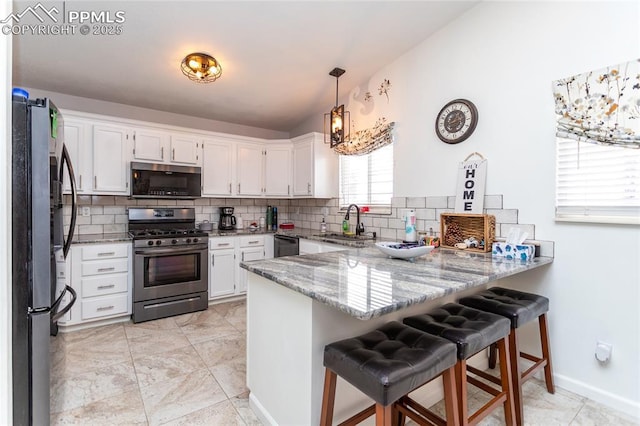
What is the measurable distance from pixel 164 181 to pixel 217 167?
2.22 feet

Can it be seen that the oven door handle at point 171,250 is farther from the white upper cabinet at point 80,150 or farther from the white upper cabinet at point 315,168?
the white upper cabinet at point 315,168

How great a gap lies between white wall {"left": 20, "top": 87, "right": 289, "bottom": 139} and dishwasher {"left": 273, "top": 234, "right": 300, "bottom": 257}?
1.77m

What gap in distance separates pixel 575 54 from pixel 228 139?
3.54 metres

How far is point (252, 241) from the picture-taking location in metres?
3.97

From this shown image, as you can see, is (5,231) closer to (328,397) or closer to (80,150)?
(328,397)

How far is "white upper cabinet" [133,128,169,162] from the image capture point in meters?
3.44

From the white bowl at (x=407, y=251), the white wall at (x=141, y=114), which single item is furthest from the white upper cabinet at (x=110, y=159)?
the white bowl at (x=407, y=251)

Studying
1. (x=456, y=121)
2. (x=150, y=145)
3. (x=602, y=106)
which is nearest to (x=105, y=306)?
(x=150, y=145)

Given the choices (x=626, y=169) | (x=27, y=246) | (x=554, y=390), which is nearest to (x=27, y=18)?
(x=27, y=246)

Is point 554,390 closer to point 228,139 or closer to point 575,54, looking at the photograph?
point 575,54

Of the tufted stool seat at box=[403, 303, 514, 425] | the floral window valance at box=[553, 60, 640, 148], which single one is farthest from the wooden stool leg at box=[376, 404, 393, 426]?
the floral window valance at box=[553, 60, 640, 148]

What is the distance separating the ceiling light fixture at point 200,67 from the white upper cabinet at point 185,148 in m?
0.99

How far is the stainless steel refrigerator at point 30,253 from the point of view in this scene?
133cm

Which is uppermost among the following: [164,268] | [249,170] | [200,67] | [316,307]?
[200,67]
